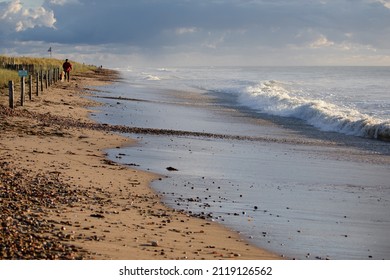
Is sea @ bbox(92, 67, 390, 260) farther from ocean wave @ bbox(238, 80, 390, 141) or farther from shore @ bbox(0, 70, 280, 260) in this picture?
shore @ bbox(0, 70, 280, 260)

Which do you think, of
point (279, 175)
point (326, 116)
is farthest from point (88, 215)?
point (326, 116)

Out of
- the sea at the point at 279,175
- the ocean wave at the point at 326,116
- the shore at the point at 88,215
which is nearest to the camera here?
the shore at the point at 88,215

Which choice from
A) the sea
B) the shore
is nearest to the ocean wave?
the sea

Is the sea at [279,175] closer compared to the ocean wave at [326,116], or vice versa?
the sea at [279,175]

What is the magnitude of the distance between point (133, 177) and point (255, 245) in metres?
4.83

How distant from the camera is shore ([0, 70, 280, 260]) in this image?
7914mm

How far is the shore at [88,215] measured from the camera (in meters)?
7.91

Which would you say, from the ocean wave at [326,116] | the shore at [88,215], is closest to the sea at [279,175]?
the ocean wave at [326,116]

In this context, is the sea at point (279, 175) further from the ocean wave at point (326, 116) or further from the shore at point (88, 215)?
the shore at point (88, 215)

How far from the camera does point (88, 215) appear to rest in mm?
9625

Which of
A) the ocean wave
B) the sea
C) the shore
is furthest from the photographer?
the ocean wave

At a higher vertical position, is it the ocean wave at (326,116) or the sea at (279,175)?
the ocean wave at (326,116)

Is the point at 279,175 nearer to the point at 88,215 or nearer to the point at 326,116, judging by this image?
the point at 88,215

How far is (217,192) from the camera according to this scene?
39.9 feet
